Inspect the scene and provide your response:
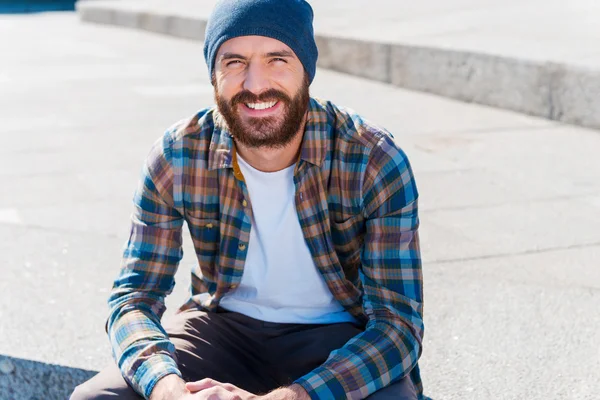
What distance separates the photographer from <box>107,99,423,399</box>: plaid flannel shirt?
101 inches

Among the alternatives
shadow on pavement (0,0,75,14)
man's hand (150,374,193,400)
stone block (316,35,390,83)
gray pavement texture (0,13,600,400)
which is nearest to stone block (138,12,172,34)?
stone block (316,35,390,83)

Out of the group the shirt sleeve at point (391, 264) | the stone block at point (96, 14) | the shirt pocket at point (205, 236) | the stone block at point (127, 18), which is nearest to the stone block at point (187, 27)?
the stone block at point (127, 18)

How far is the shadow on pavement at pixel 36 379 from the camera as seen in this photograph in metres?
3.31

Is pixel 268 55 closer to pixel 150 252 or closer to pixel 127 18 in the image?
pixel 150 252

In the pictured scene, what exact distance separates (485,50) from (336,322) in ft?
16.9

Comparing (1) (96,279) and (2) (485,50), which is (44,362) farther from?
(2) (485,50)

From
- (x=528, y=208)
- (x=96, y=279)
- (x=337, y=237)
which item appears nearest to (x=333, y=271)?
(x=337, y=237)

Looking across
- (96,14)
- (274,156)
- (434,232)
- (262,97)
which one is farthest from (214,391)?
(96,14)

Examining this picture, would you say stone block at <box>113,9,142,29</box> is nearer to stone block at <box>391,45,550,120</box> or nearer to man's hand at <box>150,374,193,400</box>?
stone block at <box>391,45,550,120</box>

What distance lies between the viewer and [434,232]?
4.61 meters

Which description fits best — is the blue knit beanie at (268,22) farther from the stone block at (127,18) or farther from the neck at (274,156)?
the stone block at (127,18)

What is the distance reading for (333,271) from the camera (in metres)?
2.72

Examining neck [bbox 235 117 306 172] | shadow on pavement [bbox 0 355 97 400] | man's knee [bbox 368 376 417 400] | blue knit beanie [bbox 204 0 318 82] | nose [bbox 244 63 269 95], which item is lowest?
shadow on pavement [bbox 0 355 97 400]

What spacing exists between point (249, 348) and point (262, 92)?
2.28 feet
